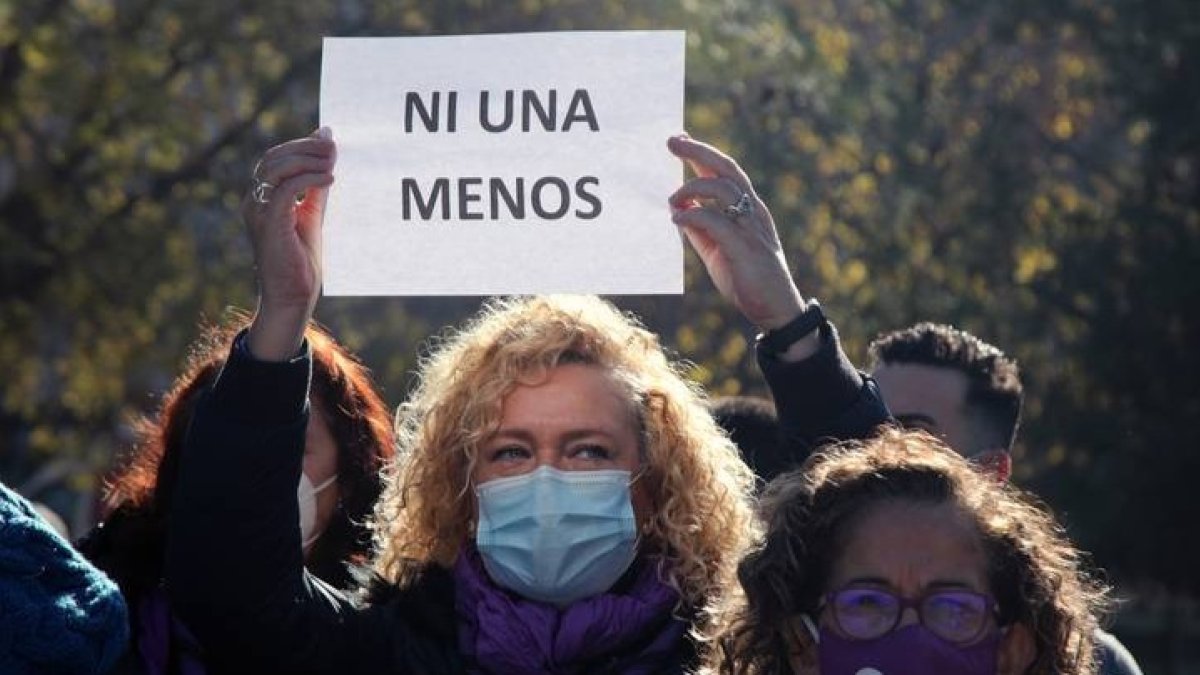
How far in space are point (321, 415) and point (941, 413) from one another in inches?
74.7

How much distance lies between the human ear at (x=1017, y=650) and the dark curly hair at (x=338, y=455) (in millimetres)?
1426

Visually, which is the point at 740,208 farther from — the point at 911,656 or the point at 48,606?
the point at 48,606

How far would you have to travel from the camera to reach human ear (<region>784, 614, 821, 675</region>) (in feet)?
10.6

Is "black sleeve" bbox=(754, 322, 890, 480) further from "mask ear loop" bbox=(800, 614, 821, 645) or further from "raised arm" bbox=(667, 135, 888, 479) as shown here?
"mask ear loop" bbox=(800, 614, 821, 645)

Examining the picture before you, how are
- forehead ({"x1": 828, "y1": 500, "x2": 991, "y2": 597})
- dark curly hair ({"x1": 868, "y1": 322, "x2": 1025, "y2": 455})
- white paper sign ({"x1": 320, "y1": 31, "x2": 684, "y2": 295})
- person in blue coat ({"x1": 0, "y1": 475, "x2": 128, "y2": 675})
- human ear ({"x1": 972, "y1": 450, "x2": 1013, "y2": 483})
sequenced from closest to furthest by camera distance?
1. person in blue coat ({"x1": 0, "y1": 475, "x2": 128, "y2": 675})
2. forehead ({"x1": 828, "y1": 500, "x2": 991, "y2": 597})
3. white paper sign ({"x1": 320, "y1": 31, "x2": 684, "y2": 295})
4. human ear ({"x1": 972, "y1": 450, "x2": 1013, "y2": 483})
5. dark curly hair ({"x1": 868, "y1": 322, "x2": 1025, "y2": 455})

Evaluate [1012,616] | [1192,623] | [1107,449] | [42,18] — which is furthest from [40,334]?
[1192,623]

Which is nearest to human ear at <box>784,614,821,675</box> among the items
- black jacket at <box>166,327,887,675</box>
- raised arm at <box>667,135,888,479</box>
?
black jacket at <box>166,327,887,675</box>

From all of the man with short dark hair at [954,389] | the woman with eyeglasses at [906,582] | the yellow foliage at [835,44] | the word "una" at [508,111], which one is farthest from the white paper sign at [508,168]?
the yellow foliage at [835,44]

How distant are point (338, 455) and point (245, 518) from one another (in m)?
0.76

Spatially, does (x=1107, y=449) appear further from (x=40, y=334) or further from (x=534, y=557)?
(x=534, y=557)

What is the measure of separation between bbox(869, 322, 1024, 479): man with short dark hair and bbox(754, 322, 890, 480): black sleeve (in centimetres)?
160

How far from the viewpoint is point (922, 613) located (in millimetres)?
3156

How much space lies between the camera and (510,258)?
156 inches

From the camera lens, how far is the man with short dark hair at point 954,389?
563 centimetres
